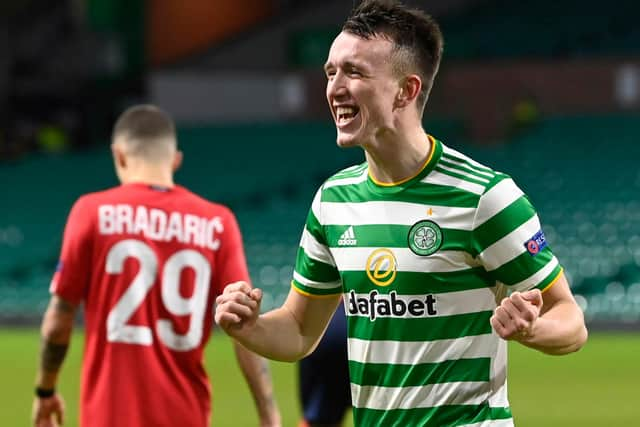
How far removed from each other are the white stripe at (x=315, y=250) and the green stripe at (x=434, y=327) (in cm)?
34

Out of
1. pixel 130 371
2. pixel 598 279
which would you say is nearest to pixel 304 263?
pixel 130 371

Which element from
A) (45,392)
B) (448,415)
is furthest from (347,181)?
(45,392)

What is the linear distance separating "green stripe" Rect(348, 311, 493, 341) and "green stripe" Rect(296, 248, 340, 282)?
329 mm

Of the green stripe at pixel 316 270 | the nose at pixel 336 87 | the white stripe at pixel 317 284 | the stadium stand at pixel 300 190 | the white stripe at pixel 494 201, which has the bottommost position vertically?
the white stripe at pixel 317 284

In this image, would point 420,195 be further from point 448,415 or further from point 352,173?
point 448,415

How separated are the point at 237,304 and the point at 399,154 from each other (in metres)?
0.61

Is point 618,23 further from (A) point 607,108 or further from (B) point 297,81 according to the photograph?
(B) point 297,81

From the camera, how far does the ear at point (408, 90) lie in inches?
154

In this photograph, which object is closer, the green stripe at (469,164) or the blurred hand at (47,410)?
the green stripe at (469,164)

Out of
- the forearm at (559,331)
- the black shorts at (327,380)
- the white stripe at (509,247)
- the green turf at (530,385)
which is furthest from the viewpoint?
the green turf at (530,385)

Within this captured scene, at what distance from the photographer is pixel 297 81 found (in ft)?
88.4

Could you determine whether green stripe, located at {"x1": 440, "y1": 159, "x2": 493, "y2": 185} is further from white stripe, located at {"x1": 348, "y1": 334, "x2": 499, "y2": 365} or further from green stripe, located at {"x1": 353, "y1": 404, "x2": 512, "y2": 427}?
green stripe, located at {"x1": 353, "y1": 404, "x2": 512, "y2": 427}

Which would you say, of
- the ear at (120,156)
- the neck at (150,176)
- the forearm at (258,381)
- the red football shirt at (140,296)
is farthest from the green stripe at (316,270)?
the ear at (120,156)

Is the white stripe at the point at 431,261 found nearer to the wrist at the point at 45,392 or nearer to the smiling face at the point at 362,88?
the smiling face at the point at 362,88
